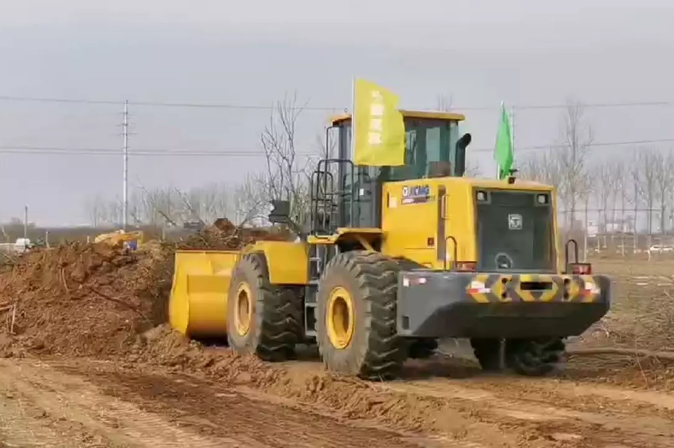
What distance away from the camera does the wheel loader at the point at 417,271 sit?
402 inches

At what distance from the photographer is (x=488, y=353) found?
12273 millimetres

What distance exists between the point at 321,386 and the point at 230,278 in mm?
4264

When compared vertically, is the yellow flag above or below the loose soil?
above

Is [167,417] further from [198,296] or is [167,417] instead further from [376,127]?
[198,296]

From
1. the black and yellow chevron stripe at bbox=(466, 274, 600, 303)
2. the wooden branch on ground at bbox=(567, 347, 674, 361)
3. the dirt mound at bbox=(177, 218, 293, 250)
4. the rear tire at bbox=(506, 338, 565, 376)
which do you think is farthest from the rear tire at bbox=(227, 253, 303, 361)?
the wooden branch on ground at bbox=(567, 347, 674, 361)

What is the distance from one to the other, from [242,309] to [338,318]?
8.32ft

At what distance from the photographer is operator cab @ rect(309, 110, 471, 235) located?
39.2 feet

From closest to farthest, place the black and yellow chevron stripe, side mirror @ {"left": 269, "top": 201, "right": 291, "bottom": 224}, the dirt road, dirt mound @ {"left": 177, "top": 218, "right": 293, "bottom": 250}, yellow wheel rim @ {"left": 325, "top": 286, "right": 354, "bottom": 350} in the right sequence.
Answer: the dirt road, the black and yellow chevron stripe, yellow wheel rim @ {"left": 325, "top": 286, "right": 354, "bottom": 350}, side mirror @ {"left": 269, "top": 201, "right": 291, "bottom": 224}, dirt mound @ {"left": 177, "top": 218, "right": 293, "bottom": 250}

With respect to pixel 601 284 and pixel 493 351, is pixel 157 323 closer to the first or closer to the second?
pixel 493 351

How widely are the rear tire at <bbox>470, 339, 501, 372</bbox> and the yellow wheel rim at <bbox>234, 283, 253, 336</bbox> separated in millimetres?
2928

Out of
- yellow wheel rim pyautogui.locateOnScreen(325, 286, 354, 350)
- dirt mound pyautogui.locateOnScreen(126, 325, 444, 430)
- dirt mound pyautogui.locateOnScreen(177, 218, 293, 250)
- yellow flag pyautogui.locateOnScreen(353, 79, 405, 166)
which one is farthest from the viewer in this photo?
dirt mound pyautogui.locateOnScreen(177, 218, 293, 250)

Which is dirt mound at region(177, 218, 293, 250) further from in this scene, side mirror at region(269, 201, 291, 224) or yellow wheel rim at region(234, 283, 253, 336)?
side mirror at region(269, 201, 291, 224)

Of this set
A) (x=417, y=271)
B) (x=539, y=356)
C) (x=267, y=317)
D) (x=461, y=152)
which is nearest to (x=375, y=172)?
(x=461, y=152)

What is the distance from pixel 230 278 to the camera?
1427 cm
